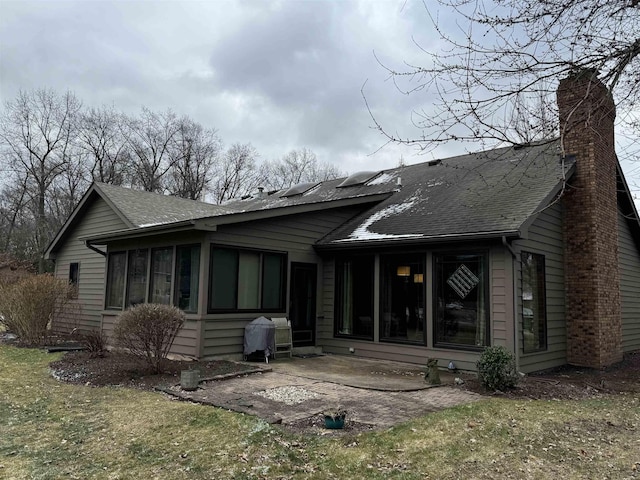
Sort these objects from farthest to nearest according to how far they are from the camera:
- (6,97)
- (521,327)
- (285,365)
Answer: (6,97)
(285,365)
(521,327)

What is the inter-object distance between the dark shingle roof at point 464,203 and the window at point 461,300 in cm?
61

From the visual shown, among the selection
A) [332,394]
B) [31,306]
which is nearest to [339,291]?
[332,394]

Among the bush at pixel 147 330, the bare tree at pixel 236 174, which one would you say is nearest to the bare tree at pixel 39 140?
the bare tree at pixel 236 174

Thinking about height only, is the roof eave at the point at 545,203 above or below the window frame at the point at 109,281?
above

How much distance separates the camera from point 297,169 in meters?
41.7

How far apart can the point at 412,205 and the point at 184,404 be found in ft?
24.3

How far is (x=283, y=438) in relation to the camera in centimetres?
462

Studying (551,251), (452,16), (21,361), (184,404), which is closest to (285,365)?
(184,404)

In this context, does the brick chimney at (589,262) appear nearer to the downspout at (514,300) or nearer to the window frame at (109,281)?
the downspout at (514,300)

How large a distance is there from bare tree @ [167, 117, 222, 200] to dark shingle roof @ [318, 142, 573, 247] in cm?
2656

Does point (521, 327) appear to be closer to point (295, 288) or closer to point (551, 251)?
point (551, 251)

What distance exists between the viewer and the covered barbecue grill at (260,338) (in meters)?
9.32

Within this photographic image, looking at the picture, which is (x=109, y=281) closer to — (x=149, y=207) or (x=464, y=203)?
(x=149, y=207)

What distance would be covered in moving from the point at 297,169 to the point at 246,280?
32607 mm
